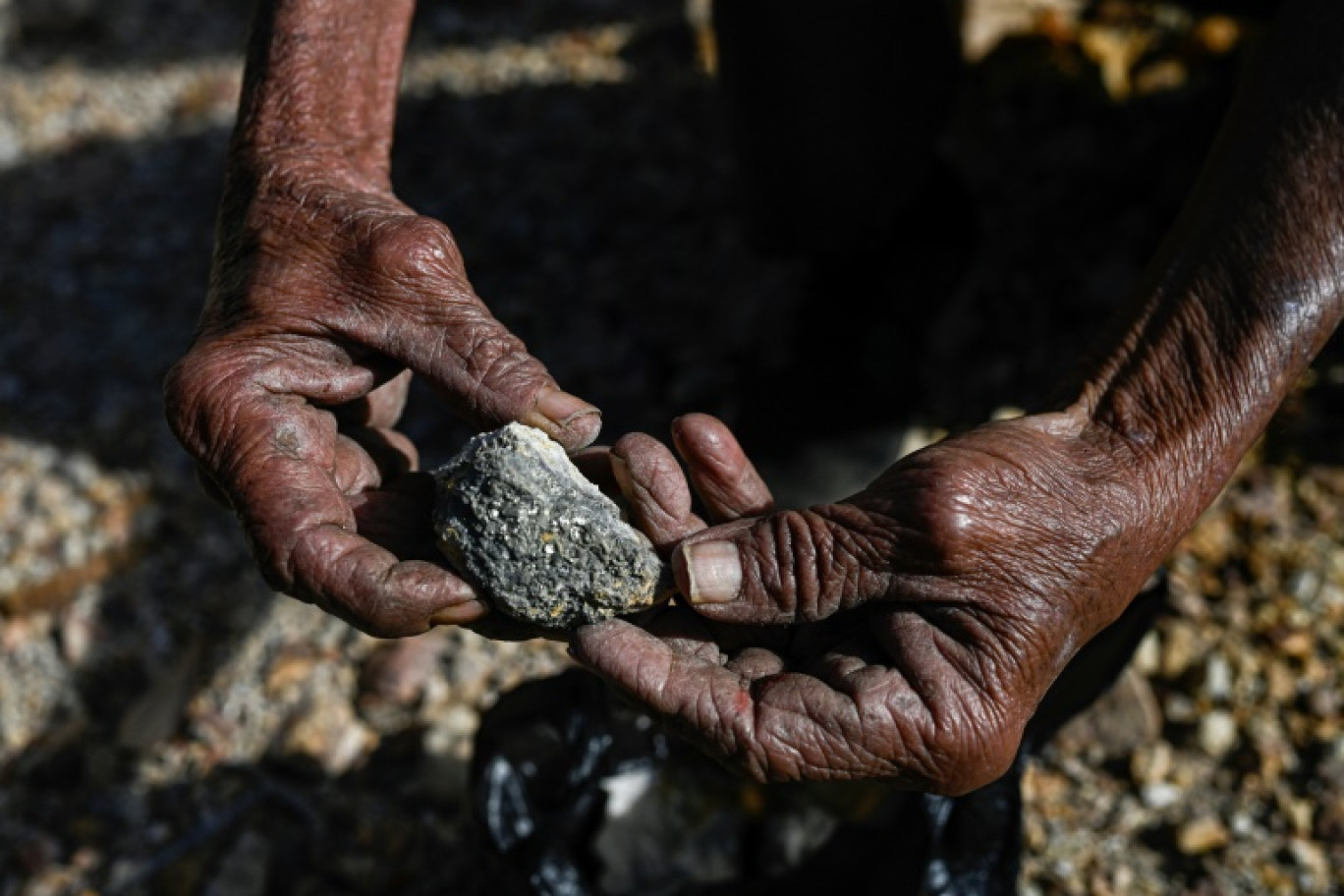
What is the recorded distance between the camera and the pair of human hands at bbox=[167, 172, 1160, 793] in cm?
172

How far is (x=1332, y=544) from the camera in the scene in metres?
3.08

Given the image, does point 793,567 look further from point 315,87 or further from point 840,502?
point 315,87

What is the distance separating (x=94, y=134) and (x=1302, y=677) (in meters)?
4.25

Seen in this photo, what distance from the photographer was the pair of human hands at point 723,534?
5.65 feet

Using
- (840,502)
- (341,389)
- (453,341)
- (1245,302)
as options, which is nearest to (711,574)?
(840,502)

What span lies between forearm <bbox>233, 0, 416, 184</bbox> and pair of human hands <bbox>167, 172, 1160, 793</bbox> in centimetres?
26

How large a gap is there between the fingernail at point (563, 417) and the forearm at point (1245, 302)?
2.53 feet

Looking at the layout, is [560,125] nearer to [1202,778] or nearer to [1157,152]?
[1157,152]

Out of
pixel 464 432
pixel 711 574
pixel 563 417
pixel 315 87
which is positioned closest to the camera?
pixel 711 574

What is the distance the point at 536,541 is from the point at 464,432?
185 cm

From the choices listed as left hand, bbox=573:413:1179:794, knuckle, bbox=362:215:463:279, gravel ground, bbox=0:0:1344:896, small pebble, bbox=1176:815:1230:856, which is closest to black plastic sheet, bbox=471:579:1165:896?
gravel ground, bbox=0:0:1344:896

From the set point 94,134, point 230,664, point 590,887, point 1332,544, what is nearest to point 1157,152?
point 1332,544

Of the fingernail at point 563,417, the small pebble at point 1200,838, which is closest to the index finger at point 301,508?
the fingernail at point 563,417

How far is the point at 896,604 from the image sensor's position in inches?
70.9
